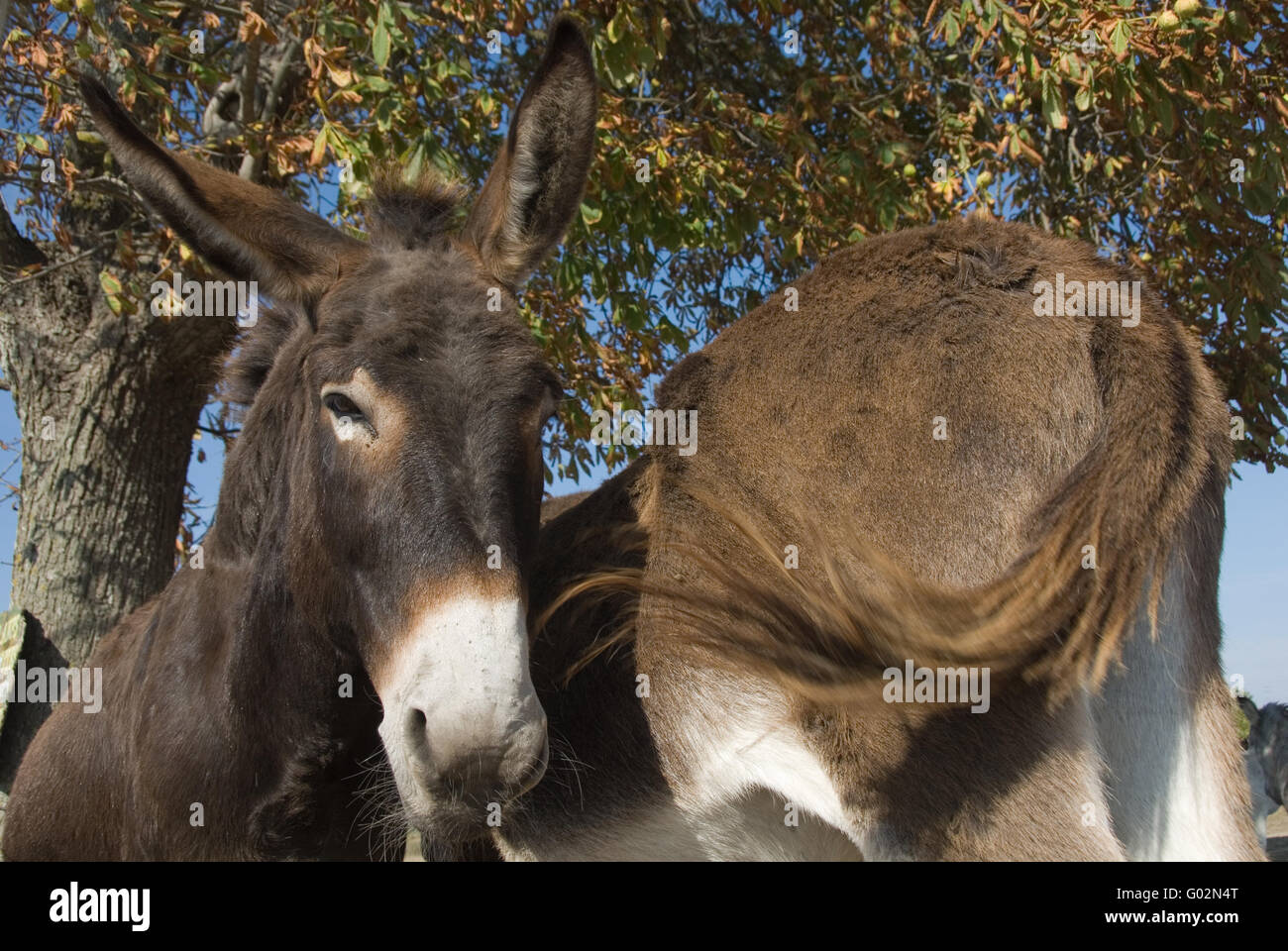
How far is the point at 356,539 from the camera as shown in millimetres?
2297

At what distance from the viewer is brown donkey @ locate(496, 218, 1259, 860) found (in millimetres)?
2123

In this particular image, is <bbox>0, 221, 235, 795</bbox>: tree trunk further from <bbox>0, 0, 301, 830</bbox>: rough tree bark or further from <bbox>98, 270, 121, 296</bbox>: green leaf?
<bbox>98, 270, 121, 296</bbox>: green leaf

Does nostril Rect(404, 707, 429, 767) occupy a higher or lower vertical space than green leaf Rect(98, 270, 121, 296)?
lower

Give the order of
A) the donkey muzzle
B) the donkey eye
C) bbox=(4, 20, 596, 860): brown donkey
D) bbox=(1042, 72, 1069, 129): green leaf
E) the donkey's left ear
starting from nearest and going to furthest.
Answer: the donkey muzzle
bbox=(4, 20, 596, 860): brown donkey
the donkey eye
the donkey's left ear
bbox=(1042, 72, 1069, 129): green leaf

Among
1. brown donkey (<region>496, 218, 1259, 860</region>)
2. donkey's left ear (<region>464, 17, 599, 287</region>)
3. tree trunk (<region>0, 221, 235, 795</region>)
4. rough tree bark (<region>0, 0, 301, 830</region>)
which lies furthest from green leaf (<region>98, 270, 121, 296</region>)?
brown donkey (<region>496, 218, 1259, 860</region>)

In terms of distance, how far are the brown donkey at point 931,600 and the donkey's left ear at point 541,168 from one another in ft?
2.65

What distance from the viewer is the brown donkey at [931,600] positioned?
2123mm

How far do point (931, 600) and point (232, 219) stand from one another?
207cm

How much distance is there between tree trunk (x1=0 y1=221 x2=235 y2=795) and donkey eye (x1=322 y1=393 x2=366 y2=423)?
3.96 meters

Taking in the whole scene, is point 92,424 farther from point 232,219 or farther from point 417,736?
point 417,736

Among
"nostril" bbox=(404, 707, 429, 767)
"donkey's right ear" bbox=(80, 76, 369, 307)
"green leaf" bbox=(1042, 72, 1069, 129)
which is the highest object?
"green leaf" bbox=(1042, 72, 1069, 129)

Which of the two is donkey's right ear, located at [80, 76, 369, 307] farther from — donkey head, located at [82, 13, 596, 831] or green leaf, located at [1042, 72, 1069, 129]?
green leaf, located at [1042, 72, 1069, 129]

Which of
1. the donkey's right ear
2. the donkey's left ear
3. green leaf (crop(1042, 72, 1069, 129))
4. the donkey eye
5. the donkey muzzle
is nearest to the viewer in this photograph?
the donkey muzzle

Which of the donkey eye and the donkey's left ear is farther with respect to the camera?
the donkey's left ear
